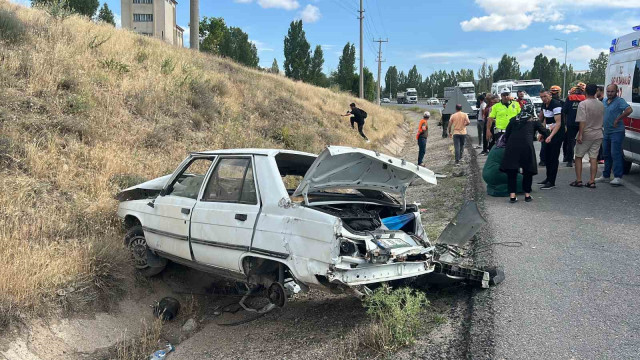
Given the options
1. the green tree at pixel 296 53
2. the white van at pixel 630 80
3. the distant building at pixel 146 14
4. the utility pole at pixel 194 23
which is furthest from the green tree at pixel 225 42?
the white van at pixel 630 80

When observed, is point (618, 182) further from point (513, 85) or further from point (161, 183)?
point (513, 85)

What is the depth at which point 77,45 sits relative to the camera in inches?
445

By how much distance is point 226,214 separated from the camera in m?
4.71

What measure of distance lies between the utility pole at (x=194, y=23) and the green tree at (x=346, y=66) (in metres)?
45.9

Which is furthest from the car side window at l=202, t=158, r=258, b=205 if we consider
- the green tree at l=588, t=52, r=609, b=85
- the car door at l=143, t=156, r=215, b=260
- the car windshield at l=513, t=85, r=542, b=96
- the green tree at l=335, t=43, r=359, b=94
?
the green tree at l=588, t=52, r=609, b=85

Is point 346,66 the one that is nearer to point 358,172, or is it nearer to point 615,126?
point 615,126

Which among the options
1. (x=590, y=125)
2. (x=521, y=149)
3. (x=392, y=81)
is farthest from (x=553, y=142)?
(x=392, y=81)

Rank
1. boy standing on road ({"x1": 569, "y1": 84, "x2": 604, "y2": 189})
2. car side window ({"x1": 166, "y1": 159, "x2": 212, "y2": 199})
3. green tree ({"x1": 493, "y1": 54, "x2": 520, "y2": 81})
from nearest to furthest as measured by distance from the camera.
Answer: car side window ({"x1": 166, "y1": 159, "x2": 212, "y2": 199}) → boy standing on road ({"x1": 569, "y1": 84, "x2": 604, "y2": 189}) → green tree ({"x1": 493, "y1": 54, "x2": 520, "y2": 81})

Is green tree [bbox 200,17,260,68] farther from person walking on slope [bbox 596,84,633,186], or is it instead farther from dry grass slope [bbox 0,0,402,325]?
person walking on slope [bbox 596,84,633,186]

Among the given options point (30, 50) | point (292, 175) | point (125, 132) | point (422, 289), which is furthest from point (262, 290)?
point (30, 50)

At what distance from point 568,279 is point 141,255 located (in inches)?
194

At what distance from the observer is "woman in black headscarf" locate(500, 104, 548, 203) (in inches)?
305

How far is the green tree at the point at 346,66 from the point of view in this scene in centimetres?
6606

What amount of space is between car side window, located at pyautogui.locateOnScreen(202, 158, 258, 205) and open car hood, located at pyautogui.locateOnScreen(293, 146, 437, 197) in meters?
0.52
